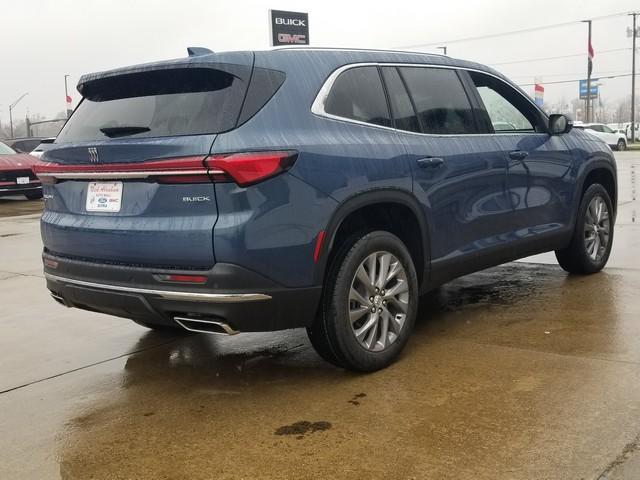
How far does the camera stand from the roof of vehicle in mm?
3671

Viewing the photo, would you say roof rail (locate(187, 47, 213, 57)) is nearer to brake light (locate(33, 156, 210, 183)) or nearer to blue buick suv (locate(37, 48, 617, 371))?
blue buick suv (locate(37, 48, 617, 371))

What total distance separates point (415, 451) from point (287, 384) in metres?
1.10

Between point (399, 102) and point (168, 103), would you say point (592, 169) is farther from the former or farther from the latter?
point (168, 103)

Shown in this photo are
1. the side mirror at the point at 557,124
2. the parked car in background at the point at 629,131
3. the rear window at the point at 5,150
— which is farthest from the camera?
the parked car in background at the point at 629,131

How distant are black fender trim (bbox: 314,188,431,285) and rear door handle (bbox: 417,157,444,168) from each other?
22 centimetres

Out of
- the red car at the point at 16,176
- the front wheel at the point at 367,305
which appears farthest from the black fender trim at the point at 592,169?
the red car at the point at 16,176

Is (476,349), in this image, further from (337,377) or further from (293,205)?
(293,205)

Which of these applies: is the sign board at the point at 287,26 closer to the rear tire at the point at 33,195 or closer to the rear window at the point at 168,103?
the rear tire at the point at 33,195

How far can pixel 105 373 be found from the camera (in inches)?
173

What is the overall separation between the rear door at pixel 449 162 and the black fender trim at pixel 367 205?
0.06 m

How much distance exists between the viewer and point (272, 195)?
137 inches

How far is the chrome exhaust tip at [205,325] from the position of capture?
3.52m

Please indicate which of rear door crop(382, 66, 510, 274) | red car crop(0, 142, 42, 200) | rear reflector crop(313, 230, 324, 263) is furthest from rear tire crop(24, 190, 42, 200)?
rear reflector crop(313, 230, 324, 263)

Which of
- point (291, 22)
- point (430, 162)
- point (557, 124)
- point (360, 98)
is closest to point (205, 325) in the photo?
point (360, 98)
